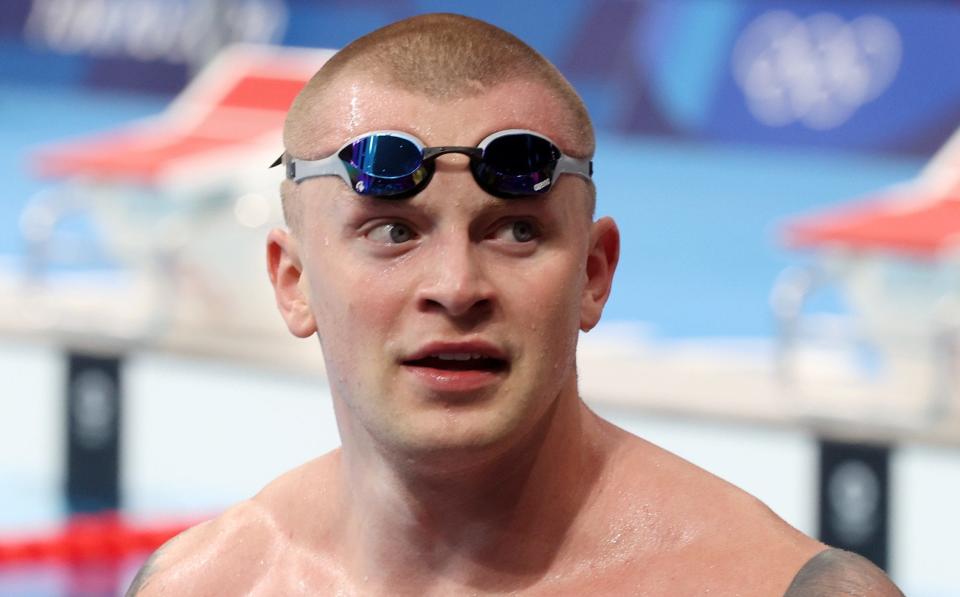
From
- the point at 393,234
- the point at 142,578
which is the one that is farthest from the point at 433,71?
the point at 142,578

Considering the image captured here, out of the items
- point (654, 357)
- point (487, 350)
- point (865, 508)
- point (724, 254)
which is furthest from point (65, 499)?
point (487, 350)

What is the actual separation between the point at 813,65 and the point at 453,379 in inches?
164

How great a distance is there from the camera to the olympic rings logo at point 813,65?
5191 mm

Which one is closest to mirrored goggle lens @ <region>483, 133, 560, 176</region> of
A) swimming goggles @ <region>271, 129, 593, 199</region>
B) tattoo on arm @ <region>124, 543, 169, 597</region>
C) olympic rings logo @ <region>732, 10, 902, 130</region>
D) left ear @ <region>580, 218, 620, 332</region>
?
swimming goggles @ <region>271, 129, 593, 199</region>

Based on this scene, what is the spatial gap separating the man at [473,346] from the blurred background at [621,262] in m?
3.16

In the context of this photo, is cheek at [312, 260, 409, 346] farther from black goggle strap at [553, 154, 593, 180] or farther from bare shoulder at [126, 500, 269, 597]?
bare shoulder at [126, 500, 269, 597]

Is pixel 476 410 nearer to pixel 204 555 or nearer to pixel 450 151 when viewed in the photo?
pixel 450 151

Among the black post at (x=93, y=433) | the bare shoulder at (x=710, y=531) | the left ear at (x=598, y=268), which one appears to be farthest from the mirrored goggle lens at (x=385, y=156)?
the black post at (x=93, y=433)

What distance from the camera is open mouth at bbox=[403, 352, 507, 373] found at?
1404mm

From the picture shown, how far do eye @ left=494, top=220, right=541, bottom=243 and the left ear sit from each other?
11 centimetres

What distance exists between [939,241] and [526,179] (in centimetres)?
364

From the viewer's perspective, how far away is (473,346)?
4.57ft

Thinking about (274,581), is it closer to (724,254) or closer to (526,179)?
(526,179)

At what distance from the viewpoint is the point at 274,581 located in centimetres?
167
